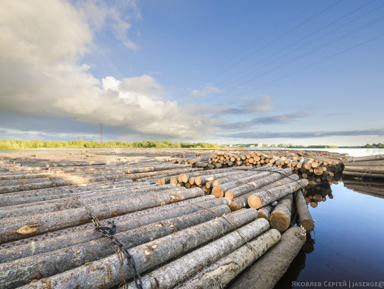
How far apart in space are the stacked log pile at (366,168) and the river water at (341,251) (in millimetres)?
7929

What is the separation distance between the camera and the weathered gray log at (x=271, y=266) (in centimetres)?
288

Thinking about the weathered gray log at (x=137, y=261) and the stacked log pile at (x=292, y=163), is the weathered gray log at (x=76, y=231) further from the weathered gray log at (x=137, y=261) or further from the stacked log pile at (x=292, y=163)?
the stacked log pile at (x=292, y=163)

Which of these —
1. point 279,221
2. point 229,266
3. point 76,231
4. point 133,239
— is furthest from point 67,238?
point 279,221

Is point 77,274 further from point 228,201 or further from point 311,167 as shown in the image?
point 311,167

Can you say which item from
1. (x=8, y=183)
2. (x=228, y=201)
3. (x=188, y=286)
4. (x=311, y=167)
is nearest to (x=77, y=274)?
(x=188, y=286)

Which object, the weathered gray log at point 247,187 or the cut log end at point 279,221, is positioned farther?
the weathered gray log at point 247,187

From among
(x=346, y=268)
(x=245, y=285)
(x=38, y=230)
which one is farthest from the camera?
(x=346, y=268)

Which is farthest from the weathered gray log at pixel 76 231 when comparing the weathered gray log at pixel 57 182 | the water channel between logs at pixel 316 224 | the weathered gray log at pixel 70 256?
the weathered gray log at pixel 57 182

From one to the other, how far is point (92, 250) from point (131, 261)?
72 cm

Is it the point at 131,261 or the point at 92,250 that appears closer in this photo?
the point at 131,261

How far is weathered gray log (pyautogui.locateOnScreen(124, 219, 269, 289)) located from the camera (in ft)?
7.22

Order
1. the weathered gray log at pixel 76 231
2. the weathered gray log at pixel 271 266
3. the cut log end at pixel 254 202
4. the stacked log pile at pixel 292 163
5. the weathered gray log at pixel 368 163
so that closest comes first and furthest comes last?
the weathered gray log at pixel 76 231 → the weathered gray log at pixel 271 266 → the cut log end at pixel 254 202 → the stacked log pile at pixel 292 163 → the weathered gray log at pixel 368 163

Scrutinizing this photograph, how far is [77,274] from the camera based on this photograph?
6.41 ft

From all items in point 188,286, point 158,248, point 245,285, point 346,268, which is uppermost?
point 158,248
